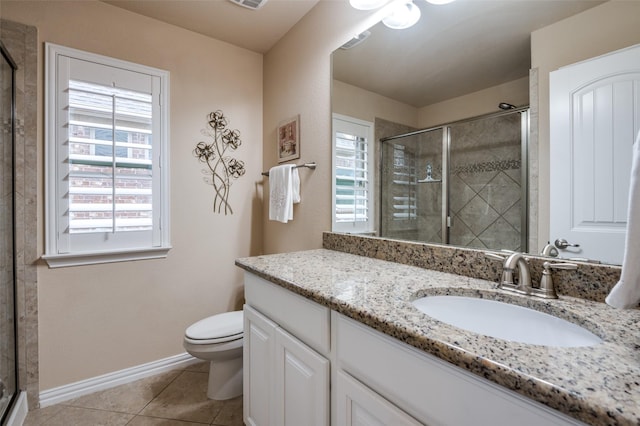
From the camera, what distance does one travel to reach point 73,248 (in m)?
1.70

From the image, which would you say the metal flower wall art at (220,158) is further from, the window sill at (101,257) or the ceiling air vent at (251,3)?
the ceiling air vent at (251,3)

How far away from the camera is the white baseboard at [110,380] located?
1660mm

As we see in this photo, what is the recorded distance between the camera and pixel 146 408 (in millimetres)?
1638

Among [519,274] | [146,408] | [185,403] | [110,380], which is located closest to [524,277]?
[519,274]

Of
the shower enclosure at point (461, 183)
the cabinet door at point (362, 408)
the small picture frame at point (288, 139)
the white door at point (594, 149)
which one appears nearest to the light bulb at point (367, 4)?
the shower enclosure at point (461, 183)

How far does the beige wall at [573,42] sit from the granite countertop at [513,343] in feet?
0.98

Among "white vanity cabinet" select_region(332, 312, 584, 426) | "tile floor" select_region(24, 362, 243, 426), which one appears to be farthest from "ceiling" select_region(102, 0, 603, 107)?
"tile floor" select_region(24, 362, 243, 426)

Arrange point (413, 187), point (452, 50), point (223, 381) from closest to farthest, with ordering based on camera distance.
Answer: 1. point (452, 50)
2. point (413, 187)
3. point (223, 381)

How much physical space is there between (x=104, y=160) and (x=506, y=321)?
213 centimetres

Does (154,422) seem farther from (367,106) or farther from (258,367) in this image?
(367,106)

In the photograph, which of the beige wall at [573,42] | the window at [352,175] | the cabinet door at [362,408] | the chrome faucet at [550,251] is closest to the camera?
the cabinet door at [362,408]

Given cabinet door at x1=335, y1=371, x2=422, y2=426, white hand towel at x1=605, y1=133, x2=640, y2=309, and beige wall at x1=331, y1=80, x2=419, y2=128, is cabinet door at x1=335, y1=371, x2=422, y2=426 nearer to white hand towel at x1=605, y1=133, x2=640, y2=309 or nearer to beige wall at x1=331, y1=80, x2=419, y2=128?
white hand towel at x1=605, y1=133, x2=640, y2=309

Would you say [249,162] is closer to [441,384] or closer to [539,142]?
[539,142]

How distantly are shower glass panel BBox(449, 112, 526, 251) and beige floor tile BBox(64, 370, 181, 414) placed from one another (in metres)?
1.91
